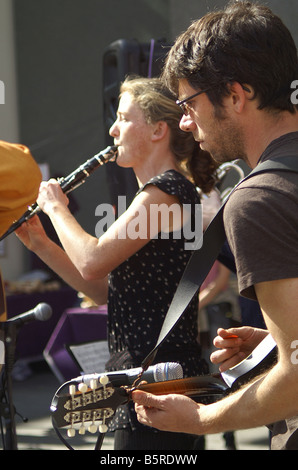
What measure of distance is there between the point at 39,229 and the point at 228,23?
117 centimetres

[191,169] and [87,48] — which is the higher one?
[191,169]

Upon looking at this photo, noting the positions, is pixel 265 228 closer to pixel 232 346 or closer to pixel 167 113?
pixel 232 346

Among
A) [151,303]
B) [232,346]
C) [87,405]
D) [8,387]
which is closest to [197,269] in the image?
[232,346]

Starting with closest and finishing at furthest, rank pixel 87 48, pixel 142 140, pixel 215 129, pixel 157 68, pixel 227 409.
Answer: pixel 227 409
pixel 215 129
pixel 142 140
pixel 157 68
pixel 87 48

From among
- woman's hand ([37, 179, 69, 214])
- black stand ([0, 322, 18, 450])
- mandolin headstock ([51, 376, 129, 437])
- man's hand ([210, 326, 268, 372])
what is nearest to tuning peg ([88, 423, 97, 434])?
mandolin headstock ([51, 376, 129, 437])

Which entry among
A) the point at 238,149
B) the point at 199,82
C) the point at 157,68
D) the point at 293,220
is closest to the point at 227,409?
the point at 293,220

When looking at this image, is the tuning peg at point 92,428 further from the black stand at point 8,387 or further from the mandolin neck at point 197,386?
the black stand at point 8,387

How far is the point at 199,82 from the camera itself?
143 cm

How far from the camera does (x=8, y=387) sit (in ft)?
7.25

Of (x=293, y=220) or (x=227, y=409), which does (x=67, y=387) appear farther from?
(x=293, y=220)

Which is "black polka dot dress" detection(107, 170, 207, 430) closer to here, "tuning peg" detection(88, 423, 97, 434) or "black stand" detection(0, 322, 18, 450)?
"black stand" detection(0, 322, 18, 450)

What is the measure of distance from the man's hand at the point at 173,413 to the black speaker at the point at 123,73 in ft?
5.81

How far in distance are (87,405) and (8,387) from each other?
83cm

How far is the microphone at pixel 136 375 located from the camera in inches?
59.2
